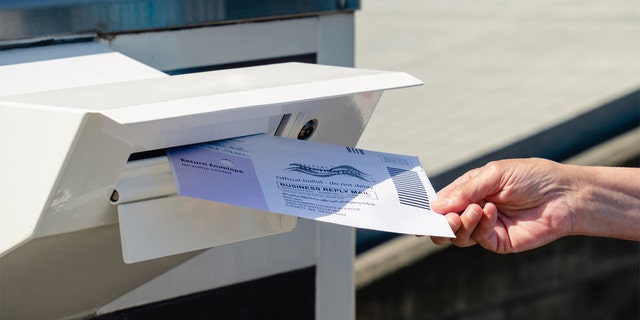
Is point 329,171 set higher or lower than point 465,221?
higher

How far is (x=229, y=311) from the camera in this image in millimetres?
2094

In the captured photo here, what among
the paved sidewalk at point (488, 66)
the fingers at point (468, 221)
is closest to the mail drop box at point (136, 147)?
the fingers at point (468, 221)

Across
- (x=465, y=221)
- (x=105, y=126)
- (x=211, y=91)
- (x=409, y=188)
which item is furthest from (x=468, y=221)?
(x=105, y=126)

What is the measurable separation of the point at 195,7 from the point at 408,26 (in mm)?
5284

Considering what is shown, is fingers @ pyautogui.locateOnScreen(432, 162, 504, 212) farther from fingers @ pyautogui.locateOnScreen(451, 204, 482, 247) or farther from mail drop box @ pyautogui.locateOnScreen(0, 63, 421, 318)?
mail drop box @ pyautogui.locateOnScreen(0, 63, 421, 318)

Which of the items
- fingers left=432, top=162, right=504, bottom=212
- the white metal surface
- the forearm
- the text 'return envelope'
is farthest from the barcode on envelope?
the forearm

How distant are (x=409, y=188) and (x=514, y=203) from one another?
1.56ft

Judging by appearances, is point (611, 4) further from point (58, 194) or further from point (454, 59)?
point (58, 194)

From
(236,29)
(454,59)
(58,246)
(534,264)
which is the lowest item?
(534,264)

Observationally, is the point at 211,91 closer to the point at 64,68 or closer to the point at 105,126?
the point at 105,126

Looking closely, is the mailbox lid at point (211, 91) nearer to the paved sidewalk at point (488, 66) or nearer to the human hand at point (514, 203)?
the human hand at point (514, 203)

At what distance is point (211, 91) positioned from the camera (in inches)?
50.1

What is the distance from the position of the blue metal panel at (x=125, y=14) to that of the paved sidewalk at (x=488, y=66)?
2580 millimetres

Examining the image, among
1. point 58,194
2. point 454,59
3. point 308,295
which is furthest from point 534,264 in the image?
point 58,194
